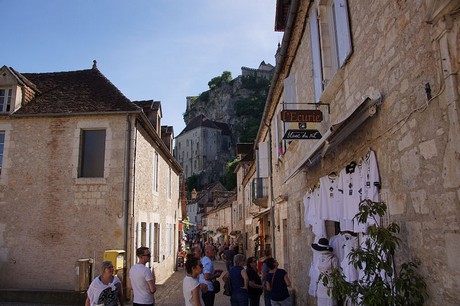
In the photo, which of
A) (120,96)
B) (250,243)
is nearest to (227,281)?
(120,96)

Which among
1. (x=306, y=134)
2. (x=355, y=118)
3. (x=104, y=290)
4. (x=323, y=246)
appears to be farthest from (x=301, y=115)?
(x=104, y=290)

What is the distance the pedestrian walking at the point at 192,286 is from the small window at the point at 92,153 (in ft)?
25.4

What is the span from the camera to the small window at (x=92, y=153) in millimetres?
→ 11602

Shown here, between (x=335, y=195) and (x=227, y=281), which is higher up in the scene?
(x=335, y=195)

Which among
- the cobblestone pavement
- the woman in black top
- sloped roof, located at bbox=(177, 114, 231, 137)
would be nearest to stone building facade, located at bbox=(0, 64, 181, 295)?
the cobblestone pavement

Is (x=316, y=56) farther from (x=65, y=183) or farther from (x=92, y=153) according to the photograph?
(x=65, y=183)

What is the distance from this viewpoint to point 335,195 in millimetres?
5453

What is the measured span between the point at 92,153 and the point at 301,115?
8.02 m

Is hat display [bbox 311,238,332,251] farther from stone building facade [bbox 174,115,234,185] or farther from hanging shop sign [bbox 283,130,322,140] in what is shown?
stone building facade [bbox 174,115,234,185]

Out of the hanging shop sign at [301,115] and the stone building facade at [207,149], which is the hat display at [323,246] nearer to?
the hanging shop sign at [301,115]

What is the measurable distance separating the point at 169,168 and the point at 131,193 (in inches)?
309

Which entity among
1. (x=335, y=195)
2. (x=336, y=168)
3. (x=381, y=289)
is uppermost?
(x=336, y=168)

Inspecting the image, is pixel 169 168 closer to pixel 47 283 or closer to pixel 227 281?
pixel 47 283

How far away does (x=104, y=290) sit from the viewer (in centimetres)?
476
